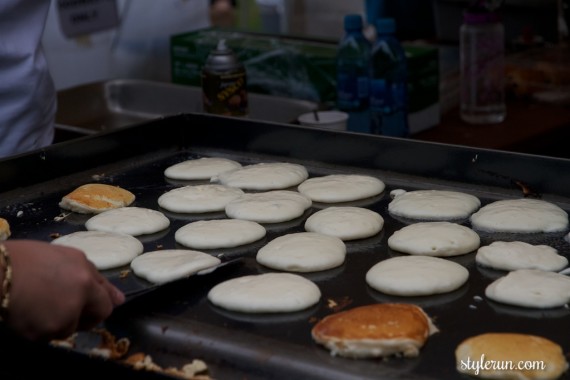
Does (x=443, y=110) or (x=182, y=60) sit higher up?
(x=182, y=60)

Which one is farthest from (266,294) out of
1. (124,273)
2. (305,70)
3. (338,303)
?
(305,70)

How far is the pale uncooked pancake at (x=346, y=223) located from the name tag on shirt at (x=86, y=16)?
2.21 meters

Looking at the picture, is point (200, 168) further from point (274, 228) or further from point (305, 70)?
point (305, 70)

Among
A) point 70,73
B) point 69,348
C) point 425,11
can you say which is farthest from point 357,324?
point 425,11

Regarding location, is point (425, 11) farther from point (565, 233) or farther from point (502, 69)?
point (565, 233)

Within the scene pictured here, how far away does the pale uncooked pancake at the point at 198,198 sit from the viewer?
A: 234 cm

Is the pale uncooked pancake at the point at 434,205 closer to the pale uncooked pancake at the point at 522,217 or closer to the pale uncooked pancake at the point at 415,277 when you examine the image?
the pale uncooked pancake at the point at 522,217

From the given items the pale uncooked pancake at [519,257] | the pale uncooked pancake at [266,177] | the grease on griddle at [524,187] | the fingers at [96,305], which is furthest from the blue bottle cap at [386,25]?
the fingers at [96,305]

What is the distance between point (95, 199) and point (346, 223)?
25.7 inches

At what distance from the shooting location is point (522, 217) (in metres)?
2.14

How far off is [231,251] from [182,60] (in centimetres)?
182

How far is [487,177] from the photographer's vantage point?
2363mm

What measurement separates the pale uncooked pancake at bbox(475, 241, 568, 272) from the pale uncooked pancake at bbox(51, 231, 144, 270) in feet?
2.51

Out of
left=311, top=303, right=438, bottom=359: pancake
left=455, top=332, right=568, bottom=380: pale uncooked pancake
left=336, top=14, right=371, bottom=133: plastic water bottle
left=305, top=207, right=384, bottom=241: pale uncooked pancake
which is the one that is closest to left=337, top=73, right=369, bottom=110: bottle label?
left=336, top=14, right=371, bottom=133: plastic water bottle
